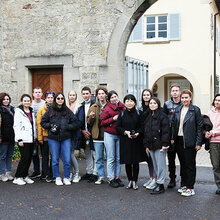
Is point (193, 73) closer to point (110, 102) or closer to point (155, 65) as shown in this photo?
point (155, 65)

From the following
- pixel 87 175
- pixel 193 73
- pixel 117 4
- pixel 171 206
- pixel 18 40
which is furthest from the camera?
pixel 193 73

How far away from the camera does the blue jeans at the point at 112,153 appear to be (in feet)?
19.7

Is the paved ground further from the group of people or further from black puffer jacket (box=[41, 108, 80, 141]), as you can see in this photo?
black puffer jacket (box=[41, 108, 80, 141])

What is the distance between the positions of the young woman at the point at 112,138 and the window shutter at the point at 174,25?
12664mm

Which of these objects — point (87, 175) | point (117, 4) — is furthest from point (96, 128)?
point (117, 4)

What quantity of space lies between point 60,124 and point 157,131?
1.77 meters

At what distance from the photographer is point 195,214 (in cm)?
459

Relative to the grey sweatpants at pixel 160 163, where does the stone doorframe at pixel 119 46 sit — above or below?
above

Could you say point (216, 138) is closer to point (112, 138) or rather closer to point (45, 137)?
point (112, 138)

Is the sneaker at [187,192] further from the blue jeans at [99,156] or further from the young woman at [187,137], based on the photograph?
the blue jeans at [99,156]

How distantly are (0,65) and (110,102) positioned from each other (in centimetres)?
435

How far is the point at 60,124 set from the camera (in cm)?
611

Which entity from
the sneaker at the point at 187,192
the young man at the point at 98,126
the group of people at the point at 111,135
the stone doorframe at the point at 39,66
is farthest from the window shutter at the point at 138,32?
the sneaker at the point at 187,192

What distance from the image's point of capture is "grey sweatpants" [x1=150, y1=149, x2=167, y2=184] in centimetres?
550
